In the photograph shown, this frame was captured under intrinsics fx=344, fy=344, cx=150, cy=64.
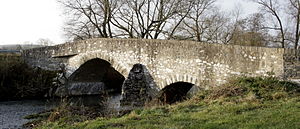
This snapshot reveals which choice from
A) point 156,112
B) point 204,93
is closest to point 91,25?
point 204,93

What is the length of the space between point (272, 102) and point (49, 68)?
13.0 metres

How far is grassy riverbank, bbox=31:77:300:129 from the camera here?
5.51m

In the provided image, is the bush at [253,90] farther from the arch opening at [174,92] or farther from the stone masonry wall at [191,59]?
the arch opening at [174,92]

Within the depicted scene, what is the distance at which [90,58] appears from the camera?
1569cm

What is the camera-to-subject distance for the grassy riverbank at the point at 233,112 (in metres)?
5.51

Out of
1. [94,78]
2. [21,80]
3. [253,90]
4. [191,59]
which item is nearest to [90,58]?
[94,78]

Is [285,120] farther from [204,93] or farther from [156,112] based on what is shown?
[204,93]

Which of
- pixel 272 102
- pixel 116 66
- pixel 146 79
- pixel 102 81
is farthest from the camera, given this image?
pixel 102 81

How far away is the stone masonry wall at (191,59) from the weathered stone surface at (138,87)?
0.88 feet

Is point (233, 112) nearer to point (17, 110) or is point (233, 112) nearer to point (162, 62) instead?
point (162, 62)

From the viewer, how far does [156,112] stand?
7.52 meters

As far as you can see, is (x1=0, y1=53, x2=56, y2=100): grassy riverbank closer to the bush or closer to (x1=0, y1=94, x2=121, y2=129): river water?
(x1=0, y1=94, x2=121, y2=129): river water

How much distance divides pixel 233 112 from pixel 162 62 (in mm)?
6220

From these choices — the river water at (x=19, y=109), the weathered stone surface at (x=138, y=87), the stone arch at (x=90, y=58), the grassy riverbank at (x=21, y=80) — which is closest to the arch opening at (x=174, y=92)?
the weathered stone surface at (x=138, y=87)
